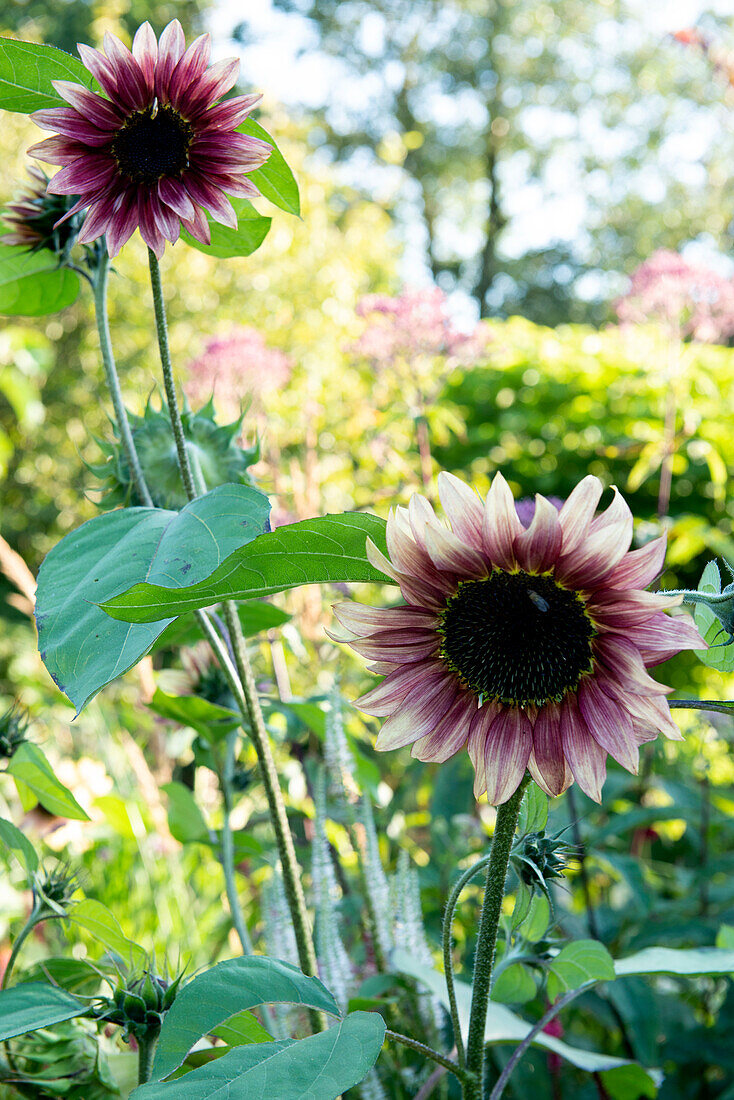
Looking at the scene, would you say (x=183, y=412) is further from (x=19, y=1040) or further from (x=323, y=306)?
(x=323, y=306)

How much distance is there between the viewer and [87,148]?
0.62 metres

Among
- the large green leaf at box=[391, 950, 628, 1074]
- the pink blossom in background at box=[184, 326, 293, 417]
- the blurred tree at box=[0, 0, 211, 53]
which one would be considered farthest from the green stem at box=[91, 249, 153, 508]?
the blurred tree at box=[0, 0, 211, 53]

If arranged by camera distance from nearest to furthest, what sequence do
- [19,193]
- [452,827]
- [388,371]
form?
[19,193] < [452,827] < [388,371]

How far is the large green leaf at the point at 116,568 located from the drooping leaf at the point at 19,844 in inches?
8.6

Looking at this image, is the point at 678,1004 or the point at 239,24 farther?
the point at 239,24

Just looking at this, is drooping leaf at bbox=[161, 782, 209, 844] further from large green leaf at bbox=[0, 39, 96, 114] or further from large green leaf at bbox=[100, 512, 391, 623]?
large green leaf at bbox=[0, 39, 96, 114]

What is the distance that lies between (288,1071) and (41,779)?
36cm

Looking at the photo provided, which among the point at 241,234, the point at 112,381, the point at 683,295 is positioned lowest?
the point at 112,381

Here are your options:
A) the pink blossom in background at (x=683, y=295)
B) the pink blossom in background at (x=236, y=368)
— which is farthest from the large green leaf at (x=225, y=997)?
the pink blossom in background at (x=683, y=295)

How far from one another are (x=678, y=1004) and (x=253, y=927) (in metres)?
0.77

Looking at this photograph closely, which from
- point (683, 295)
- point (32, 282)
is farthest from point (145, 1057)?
point (683, 295)

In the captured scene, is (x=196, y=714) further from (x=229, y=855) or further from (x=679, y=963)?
(x=679, y=963)

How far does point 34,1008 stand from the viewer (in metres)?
0.54

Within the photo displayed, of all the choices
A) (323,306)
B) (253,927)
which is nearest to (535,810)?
(253,927)
